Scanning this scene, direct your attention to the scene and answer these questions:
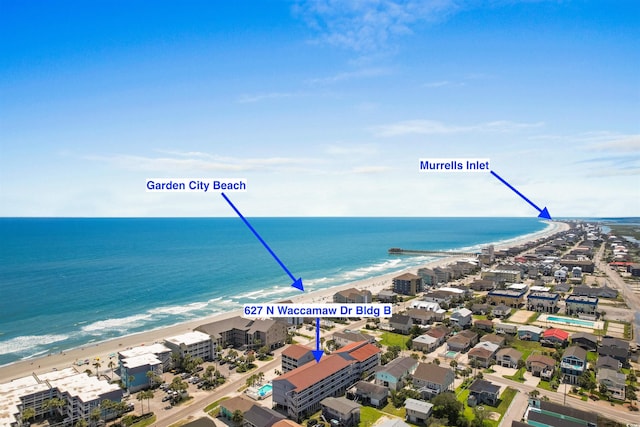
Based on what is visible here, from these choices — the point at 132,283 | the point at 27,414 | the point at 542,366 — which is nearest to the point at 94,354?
the point at 27,414

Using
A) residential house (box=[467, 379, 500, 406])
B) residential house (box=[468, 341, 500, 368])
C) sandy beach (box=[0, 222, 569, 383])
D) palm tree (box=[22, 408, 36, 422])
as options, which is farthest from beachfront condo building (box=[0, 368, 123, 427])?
residential house (box=[468, 341, 500, 368])

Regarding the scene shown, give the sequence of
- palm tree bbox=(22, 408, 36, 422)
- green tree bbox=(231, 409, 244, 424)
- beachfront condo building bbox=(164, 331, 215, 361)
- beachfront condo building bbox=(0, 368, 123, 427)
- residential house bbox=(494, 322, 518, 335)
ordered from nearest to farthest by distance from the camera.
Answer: green tree bbox=(231, 409, 244, 424) < palm tree bbox=(22, 408, 36, 422) < beachfront condo building bbox=(0, 368, 123, 427) < beachfront condo building bbox=(164, 331, 215, 361) < residential house bbox=(494, 322, 518, 335)

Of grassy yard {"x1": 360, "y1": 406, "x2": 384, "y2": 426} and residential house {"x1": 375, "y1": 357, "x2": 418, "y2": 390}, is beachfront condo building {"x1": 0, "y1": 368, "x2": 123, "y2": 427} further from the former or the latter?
residential house {"x1": 375, "y1": 357, "x2": 418, "y2": 390}

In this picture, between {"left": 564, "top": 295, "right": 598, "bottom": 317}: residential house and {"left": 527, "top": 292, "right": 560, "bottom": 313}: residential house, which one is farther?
{"left": 527, "top": 292, "right": 560, "bottom": 313}: residential house

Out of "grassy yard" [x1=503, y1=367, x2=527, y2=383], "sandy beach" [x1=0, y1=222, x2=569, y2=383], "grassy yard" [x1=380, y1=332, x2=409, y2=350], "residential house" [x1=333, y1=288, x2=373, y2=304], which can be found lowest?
"grassy yard" [x1=503, y1=367, x2=527, y2=383]

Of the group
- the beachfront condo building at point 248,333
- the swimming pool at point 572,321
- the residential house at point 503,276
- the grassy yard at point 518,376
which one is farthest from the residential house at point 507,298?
the beachfront condo building at point 248,333

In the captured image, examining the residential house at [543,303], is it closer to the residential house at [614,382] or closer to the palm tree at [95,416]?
the residential house at [614,382]

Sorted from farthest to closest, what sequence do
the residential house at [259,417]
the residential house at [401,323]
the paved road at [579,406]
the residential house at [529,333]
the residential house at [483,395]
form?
the residential house at [401,323]
the residential house at [529,333]
the residential house at [483,395]
the paved road at [579,406]
the residential house at [259,417]
